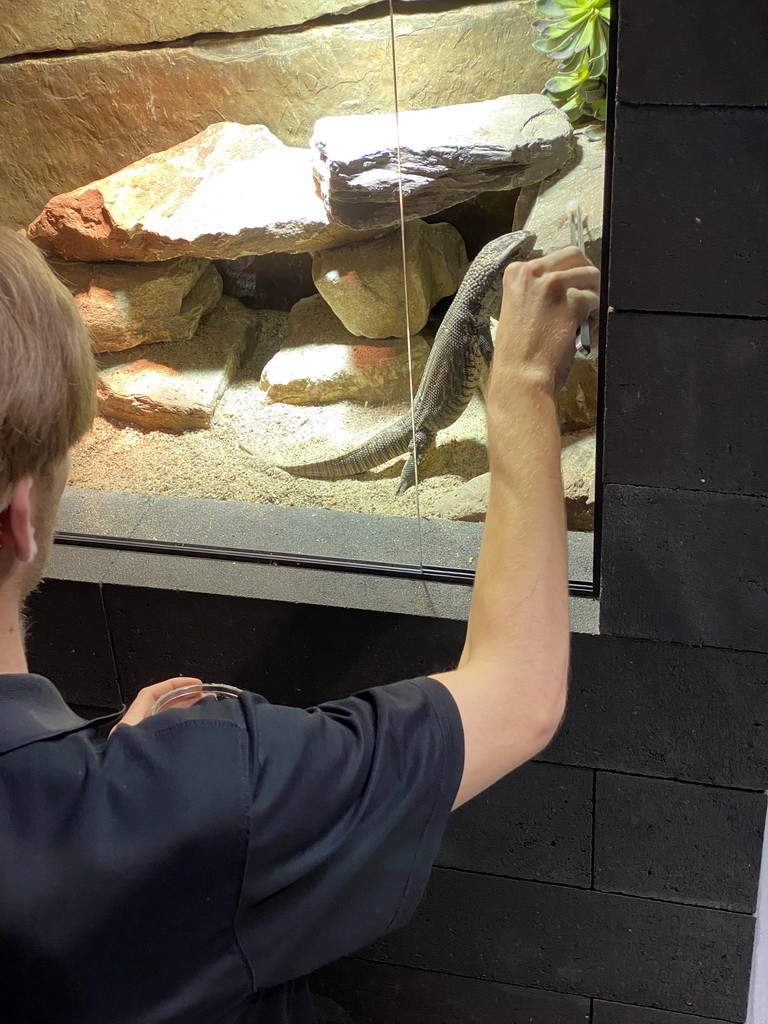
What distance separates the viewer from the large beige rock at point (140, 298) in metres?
1.21

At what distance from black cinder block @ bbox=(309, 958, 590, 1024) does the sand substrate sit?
99cm

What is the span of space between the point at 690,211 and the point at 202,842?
83cm

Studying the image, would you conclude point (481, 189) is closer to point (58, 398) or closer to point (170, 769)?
point (58, 398)

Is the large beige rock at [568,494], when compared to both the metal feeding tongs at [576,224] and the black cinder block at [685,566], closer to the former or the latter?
the black cinder block at [685,566]

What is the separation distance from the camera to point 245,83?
3.51 ft

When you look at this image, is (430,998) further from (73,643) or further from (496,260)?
(496,260)

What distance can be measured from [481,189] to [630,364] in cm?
28

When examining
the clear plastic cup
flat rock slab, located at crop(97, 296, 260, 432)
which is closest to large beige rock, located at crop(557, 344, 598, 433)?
flat rock slab, located at crop(97, 296, 260, 432)

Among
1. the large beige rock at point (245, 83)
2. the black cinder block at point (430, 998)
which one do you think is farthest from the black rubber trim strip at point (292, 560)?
A: the black cinder block at point (430, 998)

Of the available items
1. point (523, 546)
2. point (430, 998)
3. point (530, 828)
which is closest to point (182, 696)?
point (523, 546)

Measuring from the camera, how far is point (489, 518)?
37.6 inches

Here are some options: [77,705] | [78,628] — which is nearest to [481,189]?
[78,628]

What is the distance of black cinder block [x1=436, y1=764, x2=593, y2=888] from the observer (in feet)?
4.85

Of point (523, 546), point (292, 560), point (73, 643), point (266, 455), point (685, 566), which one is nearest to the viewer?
point (523, 546)
